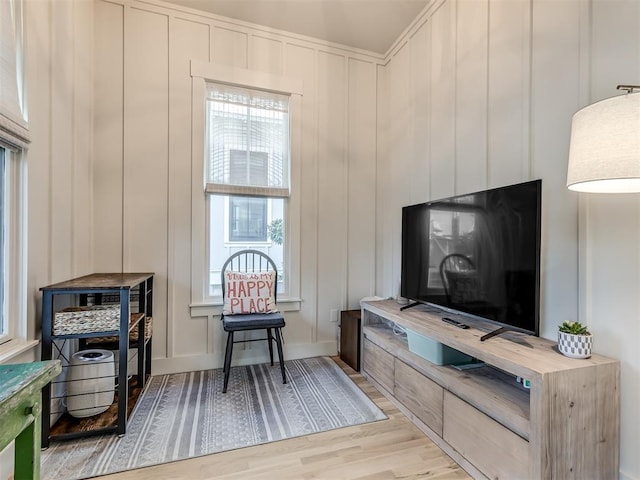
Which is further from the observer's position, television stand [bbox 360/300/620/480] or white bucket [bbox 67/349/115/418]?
white bucket [bbox 67/349/115/418]

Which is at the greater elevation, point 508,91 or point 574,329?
point 508,91

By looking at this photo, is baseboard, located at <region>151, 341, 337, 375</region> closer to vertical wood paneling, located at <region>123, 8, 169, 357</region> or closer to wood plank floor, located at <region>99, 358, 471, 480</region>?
vertical wood paneling, located at <region>123, 8, 169, 357</region>

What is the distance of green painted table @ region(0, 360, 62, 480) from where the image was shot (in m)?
0.81

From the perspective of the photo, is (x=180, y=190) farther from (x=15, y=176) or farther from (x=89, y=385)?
(x=89, y=385)

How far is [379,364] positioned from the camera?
2.43m

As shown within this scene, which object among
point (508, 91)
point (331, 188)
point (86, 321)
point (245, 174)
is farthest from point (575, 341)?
point (245, 174)

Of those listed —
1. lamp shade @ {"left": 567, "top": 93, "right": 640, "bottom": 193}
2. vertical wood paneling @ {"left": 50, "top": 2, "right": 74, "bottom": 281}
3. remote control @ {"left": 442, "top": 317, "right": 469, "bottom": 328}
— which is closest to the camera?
lamp shade @ {"left": 567, "top": 93, "right": 640, "bottom": 193}

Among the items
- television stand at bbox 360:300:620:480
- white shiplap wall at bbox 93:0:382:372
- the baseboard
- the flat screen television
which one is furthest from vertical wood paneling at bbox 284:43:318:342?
television stand at bbox 360:300:620:480

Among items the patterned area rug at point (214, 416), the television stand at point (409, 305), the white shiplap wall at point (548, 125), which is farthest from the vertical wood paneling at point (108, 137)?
the white shiplap wall at point (548, 125)

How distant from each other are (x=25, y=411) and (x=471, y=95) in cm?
273

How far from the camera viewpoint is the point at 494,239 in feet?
5.72

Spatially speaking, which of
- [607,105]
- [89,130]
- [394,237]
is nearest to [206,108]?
[89,130]

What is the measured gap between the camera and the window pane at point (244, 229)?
290 cm

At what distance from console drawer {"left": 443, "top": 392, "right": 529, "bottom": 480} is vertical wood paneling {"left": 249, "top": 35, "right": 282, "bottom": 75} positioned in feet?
9.80
